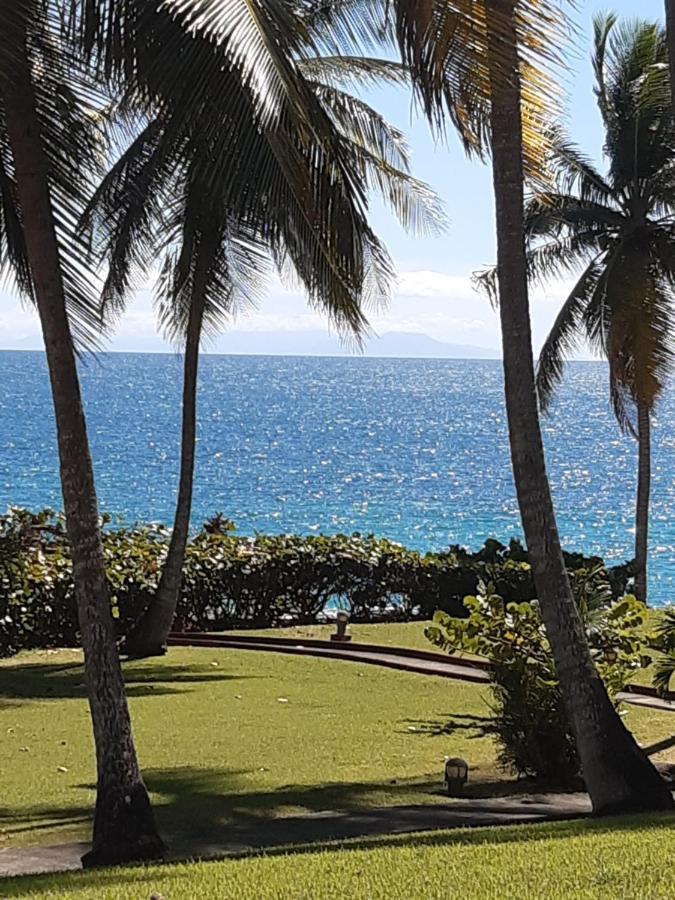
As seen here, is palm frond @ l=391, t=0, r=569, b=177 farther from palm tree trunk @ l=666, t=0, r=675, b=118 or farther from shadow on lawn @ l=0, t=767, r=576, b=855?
shadow on lawn @ l=0, t=767, r=576, b=855

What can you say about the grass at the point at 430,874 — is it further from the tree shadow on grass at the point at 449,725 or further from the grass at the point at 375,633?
the grass at the point at 375,633

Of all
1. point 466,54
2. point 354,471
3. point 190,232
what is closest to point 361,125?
point 190,232

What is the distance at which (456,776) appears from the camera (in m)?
9.68

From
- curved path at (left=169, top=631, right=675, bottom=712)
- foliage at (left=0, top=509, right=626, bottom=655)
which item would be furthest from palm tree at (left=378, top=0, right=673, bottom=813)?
foliage at (left=0, top=509, right=626, bottom=655)

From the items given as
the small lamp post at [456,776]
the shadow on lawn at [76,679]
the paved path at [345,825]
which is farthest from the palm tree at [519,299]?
the shadow on lawn at [76,679]

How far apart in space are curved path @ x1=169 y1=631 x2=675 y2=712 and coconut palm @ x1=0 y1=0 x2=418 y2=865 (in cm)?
824

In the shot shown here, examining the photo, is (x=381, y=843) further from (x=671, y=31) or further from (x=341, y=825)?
(x=671, y=31)

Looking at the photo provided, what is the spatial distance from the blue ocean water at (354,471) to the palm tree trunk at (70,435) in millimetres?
1067

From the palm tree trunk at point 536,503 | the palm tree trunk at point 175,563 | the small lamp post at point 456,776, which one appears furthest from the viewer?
the palm tree trunk at point 175,563

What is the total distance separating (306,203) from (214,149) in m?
0.83

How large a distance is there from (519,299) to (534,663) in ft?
10.5

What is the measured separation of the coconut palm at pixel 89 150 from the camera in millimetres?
6727

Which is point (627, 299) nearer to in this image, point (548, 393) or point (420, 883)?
point (548, 393)

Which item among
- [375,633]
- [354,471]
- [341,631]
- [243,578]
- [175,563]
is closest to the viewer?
[175,563]
